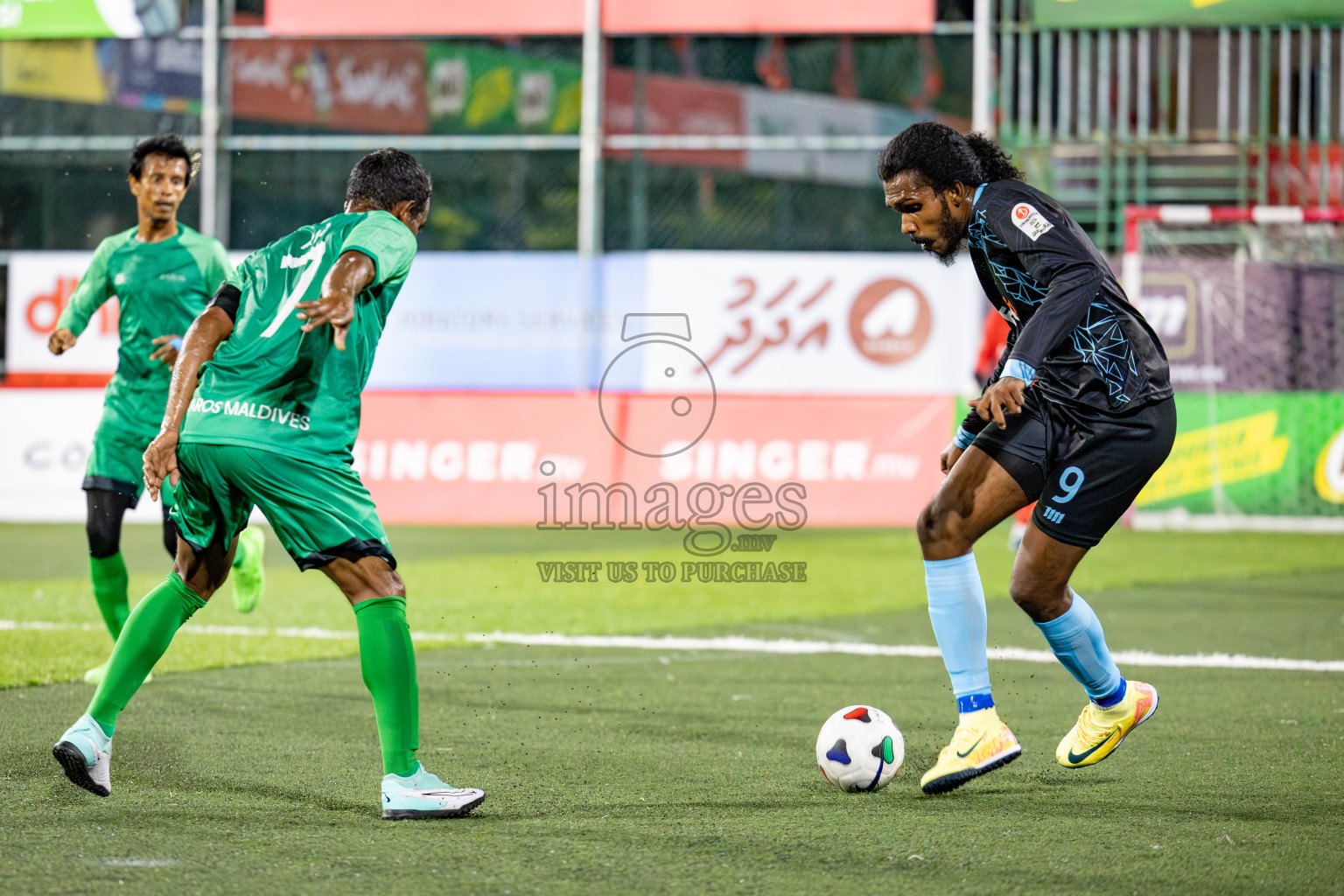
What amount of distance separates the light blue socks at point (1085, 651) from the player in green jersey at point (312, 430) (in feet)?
5.62

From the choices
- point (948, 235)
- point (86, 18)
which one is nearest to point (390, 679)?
point (948, 235)

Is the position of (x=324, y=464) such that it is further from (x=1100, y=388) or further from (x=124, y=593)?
(x=124, y=593)

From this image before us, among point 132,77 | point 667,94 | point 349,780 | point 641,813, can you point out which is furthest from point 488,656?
point 667,94

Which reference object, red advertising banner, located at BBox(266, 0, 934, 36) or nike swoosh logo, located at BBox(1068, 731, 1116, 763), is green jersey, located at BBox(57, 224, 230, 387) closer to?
nike swoosh logo, located at BBox(1068, 731, 1116, 763)

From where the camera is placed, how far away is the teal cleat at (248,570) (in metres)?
6.96

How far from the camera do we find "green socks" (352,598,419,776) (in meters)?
4.35

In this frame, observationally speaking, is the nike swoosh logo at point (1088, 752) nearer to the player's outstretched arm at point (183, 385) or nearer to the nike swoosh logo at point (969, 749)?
the nike swoosh logo at point (969, 749)

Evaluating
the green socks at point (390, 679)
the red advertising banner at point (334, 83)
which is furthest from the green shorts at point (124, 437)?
the red advertising banner at point (334, 83)

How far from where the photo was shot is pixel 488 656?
7727mm

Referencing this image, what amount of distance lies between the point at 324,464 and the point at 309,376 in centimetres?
24

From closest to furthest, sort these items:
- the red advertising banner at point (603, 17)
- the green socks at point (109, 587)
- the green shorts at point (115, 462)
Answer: the green socks at point (109, 587)
the green shorts at point (115, 462)
the red advertising banner at point (603, 17)

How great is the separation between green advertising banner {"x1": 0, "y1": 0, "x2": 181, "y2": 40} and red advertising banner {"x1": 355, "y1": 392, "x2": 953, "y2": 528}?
233 inches

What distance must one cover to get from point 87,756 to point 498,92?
18.9m

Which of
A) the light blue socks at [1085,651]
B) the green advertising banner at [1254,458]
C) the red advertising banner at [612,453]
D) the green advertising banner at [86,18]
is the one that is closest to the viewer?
the light blue socks at [1085,651]
